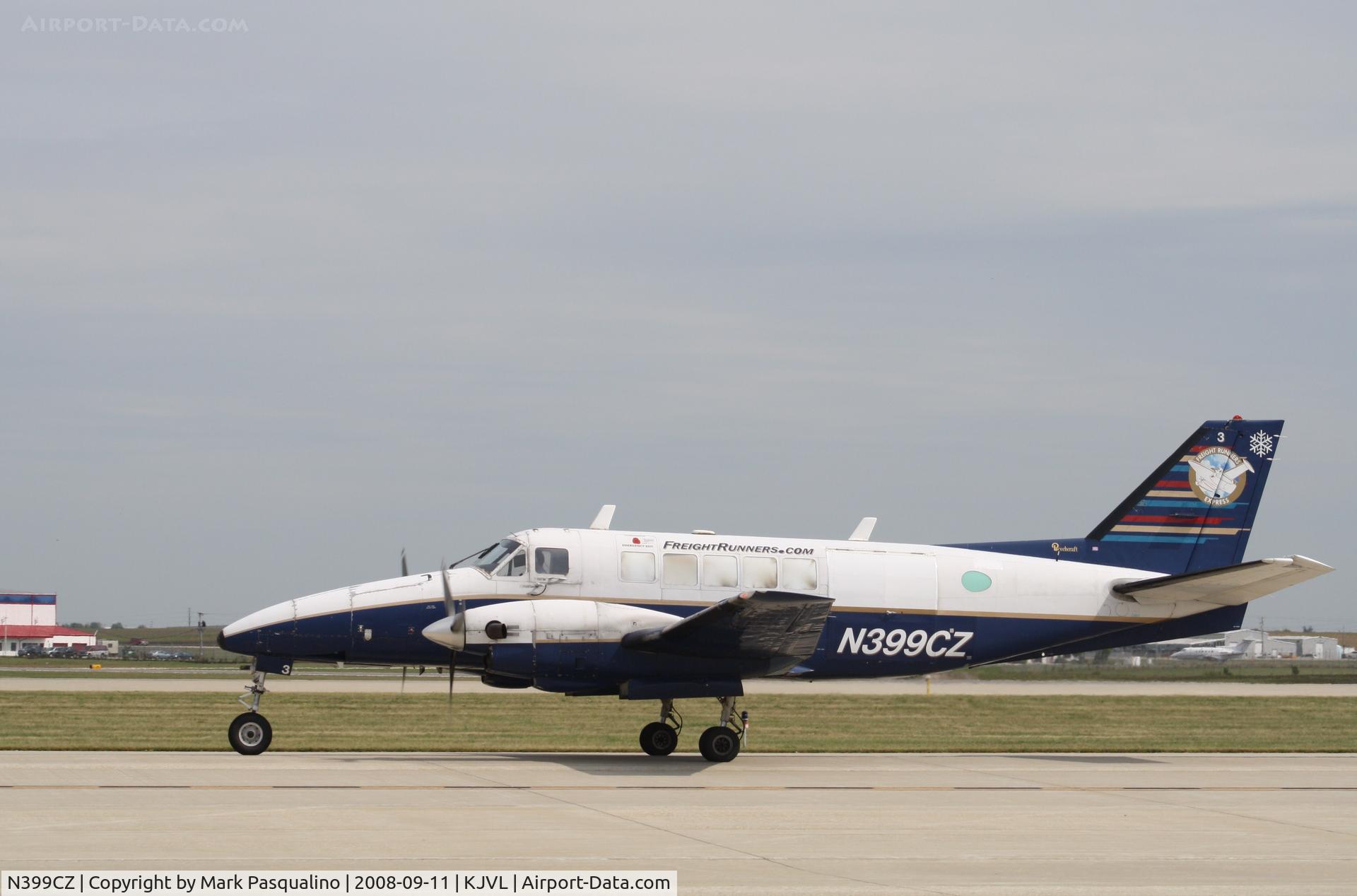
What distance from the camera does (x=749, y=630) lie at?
1975 centimetres

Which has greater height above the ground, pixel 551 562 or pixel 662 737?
pixel 551 562

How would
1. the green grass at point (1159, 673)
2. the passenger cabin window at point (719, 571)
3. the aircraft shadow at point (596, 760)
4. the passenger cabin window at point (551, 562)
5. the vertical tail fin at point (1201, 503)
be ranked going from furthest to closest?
the green grass at point (1159, 673) < the vertical tail fin at point (1201, 503) < the passenger cabin window at point (719, 571) < the passenger cabin window at point (551, 562) < the aircraft shadow at point (596, 760)

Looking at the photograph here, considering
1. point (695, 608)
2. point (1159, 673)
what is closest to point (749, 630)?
point (695, 608)

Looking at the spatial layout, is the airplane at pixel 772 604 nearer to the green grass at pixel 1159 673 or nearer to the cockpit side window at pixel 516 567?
the cockpit side window at pixel 516 567

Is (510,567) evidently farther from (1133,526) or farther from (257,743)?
(1133,526)

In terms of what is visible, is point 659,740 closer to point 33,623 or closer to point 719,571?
point 719,571

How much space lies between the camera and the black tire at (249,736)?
19.8m

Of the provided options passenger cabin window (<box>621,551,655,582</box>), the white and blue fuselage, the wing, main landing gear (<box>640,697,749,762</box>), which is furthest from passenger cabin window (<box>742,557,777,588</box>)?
main landing gear (<box>640,697,749,762</box>)

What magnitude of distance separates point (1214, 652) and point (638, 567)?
85537mm

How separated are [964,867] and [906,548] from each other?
11.0 m

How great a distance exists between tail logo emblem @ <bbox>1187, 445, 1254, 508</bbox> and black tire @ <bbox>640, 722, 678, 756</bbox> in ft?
32.6

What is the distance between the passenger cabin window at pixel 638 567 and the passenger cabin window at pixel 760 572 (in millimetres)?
1466

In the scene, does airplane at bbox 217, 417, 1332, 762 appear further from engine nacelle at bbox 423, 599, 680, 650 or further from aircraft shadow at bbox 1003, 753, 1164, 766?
aircraft shadow at bbox 1003, 753, 1164, 766

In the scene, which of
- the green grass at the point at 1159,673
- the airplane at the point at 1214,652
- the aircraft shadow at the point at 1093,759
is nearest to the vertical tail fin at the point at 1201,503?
the aircraft shadow at the point at 1093,759
